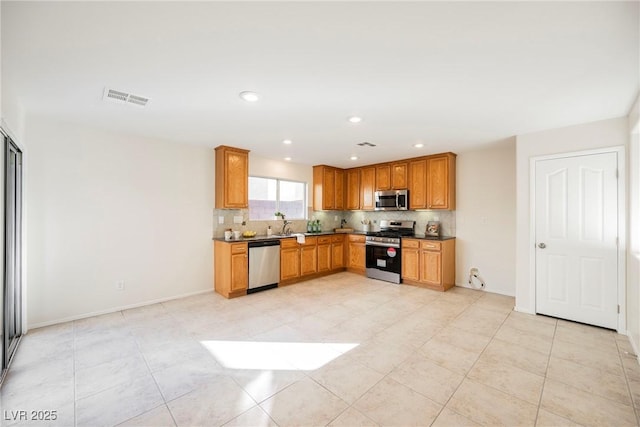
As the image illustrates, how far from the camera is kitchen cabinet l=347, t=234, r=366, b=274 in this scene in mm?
5832

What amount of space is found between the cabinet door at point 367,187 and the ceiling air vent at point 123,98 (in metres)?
4.42

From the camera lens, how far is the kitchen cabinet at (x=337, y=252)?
5918mm

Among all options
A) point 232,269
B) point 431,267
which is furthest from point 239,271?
point 431,267

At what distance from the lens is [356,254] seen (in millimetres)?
5984

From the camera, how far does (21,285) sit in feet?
9.90

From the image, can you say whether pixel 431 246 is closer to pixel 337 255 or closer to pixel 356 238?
pixel 356 238

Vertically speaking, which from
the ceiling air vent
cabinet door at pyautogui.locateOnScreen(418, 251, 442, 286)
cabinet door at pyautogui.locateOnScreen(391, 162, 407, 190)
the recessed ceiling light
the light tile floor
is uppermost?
the ceiling air vent

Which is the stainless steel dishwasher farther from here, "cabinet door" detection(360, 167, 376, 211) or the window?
"cabinet door" detection(360, 167, 376, 211)

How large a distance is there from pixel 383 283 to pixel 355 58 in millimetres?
4190

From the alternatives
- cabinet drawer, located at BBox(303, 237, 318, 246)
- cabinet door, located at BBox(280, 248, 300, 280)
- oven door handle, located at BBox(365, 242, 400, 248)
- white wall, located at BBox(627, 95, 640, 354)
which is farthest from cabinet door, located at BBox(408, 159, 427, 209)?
white wall, located at BBox(627, 95, 640, 354)

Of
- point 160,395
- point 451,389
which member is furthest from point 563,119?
point 160,395

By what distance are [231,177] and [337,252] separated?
9.21 feet

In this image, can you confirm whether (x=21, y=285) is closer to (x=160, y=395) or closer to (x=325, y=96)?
(x=160, y=395)

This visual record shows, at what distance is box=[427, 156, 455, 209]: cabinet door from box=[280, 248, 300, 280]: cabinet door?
8.79 ft
